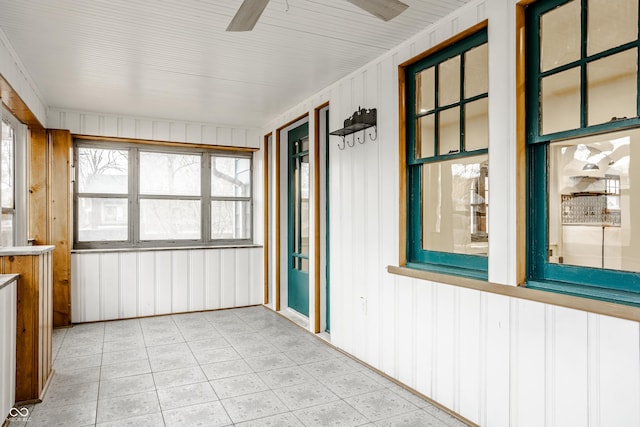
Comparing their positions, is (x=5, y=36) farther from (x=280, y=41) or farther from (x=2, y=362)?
(x=2, y=362)

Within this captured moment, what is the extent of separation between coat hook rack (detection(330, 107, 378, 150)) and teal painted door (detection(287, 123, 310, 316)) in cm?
136

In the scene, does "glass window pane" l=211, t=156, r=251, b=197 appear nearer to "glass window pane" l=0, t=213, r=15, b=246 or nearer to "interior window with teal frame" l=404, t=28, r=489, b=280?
"glass window pane" l=0, t=213, r=15, b=246

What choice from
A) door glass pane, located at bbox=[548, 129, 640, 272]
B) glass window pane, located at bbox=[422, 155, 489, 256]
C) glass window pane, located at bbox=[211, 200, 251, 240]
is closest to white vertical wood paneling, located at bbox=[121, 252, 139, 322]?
glass window pane, located at bbox=[211, 200, 251, 240]

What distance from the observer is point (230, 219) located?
627cm

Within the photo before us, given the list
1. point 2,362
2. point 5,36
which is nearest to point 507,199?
point 2,362

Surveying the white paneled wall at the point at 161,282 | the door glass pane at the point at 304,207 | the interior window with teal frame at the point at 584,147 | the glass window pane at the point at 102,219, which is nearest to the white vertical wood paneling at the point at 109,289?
the white paneled wall at the point at 161,282

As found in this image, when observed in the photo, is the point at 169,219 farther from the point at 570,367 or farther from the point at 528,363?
the point at 570,367

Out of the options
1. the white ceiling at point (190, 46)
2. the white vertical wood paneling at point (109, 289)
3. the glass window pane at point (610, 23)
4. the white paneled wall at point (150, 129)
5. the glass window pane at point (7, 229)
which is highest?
the white ceiling at point (190, 46)

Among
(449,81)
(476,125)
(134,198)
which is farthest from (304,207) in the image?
(476,125)

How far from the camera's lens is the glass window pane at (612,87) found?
1928 mm

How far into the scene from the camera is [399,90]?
328 cm

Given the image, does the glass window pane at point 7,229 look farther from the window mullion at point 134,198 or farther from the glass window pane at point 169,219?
the glass window pane at point 169,219

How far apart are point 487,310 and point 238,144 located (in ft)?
14.8

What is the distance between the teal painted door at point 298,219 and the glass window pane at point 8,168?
120 inches
